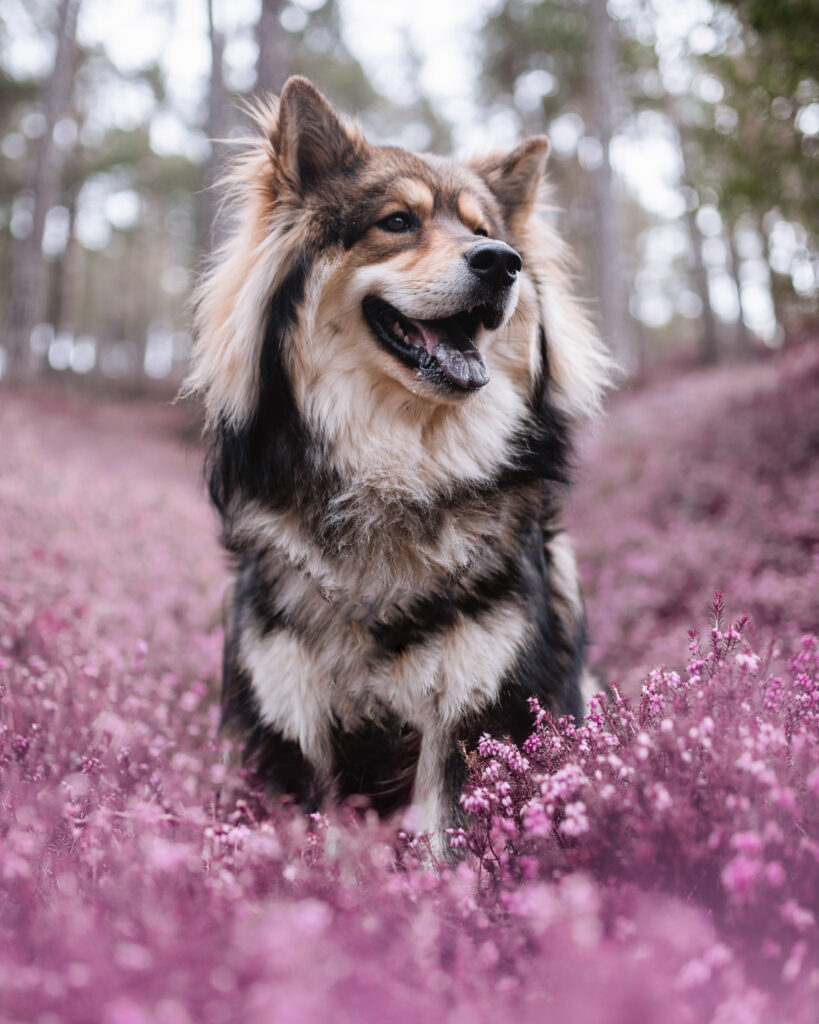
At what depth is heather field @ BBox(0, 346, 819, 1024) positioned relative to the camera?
4.04 feet

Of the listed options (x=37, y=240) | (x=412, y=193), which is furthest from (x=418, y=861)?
(x=37, y=240)

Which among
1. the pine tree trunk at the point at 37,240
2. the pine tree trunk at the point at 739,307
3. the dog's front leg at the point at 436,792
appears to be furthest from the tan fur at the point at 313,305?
the pine tree trunk at the point at 739,307

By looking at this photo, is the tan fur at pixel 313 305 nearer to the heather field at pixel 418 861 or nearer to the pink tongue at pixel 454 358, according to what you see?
the pink tongue at pixel 454 358

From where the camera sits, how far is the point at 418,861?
7.30 feet

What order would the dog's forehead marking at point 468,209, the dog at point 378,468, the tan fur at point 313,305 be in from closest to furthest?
the dog at point 378,468, the tan fur at point 313,305, the dog's forehead marking at point 468,209

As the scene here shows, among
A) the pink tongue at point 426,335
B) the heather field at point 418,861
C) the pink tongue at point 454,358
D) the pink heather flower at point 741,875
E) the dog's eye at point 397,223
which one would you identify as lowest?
the heather field at point 418,861

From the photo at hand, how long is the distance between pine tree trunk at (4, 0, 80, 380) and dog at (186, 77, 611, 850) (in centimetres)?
1521

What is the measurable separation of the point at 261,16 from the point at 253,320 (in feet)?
33.3

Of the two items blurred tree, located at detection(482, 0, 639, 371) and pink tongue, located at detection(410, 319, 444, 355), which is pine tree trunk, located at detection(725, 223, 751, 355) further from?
pink tongue, located at detection(410, 319, 444, 355)

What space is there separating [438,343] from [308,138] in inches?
40.3

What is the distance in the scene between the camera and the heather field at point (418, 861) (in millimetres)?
1231

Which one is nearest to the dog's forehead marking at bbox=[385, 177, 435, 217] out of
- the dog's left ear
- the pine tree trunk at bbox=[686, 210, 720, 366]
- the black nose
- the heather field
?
the black nose

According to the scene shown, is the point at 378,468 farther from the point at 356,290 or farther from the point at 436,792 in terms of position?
the point at 436,792

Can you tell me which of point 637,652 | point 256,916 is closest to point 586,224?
point 637,652
